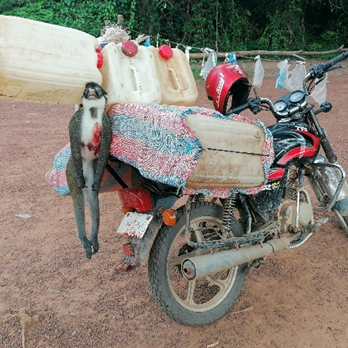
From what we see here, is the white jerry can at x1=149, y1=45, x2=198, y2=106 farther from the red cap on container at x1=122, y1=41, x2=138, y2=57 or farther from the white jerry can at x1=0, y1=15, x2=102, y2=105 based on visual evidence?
the white jerry can at x1=0, y1=15, x2=102, y2=105

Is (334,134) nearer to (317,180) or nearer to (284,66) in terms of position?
(284,66)

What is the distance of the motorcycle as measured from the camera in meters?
2.30

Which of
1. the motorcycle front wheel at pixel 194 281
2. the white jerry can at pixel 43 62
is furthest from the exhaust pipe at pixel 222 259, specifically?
the white jerry can at pixel 43 62

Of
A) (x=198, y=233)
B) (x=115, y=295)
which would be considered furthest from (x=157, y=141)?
(x=115, y=295)

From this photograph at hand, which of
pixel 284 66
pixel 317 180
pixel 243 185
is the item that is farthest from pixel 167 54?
pixel 284 66

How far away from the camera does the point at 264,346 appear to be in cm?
233

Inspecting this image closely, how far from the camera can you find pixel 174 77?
243 centimetres

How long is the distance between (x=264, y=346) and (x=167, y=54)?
5.69ft

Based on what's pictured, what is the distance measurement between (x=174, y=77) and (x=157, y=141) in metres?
0.65

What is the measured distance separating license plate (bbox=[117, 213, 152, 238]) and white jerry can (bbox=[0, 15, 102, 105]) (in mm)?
731

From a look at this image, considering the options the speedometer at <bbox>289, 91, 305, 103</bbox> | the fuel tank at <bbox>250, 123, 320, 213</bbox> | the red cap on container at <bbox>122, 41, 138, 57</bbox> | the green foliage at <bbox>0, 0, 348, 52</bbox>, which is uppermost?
the red cap on container at <bbox>122, 41, 138, 57</bbox>

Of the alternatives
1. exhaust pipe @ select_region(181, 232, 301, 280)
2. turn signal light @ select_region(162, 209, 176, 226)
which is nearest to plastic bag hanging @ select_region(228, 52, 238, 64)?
exhaust pipe @ select_region(181, 232, 301, 280)

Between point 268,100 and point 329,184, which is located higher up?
point 268,100

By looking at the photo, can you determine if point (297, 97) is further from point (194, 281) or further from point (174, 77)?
point (194, 281)
